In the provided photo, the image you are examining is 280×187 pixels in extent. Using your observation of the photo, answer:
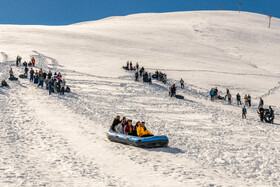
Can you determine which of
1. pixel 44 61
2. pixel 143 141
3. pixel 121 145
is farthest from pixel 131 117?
pixel 44 61

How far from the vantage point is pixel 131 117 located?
22.4 metres

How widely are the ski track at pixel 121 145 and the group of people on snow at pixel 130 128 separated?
28.8 inches

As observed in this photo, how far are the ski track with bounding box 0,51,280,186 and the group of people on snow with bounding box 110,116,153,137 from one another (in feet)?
2.40

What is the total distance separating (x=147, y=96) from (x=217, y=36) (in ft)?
181

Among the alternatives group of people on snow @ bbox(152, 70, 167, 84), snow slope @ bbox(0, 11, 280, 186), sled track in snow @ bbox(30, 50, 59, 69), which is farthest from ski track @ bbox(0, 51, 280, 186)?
sled track in snow @ bbox(30, 50, 59, 69)

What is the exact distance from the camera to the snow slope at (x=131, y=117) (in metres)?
11.9

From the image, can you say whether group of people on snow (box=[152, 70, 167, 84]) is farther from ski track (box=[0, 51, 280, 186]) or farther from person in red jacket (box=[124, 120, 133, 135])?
person in red jacket (box=[124, 120, 133, 135])

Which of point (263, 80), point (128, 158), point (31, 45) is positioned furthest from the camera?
point (31, 45)

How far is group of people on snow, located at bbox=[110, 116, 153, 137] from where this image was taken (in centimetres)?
1531

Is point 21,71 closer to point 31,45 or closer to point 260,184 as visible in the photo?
point 31,45

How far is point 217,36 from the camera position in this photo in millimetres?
80312

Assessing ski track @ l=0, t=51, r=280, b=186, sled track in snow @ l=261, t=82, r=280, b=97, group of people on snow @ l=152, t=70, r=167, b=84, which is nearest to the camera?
ski track @ l=0, t=51, r=280, b=186

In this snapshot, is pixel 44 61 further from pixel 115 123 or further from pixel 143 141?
pixel 143 141

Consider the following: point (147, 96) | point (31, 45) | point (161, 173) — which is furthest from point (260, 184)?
point (31, 45)
